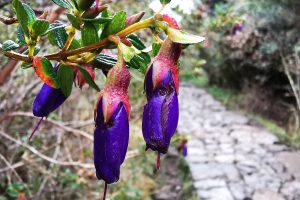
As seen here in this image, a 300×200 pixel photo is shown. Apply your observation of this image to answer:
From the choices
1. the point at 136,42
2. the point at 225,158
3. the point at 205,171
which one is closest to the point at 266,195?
the point at 205,171

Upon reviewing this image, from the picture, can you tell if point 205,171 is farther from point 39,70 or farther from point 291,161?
point 39,70

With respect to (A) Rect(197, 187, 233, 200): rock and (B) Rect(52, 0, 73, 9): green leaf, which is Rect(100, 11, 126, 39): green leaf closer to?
(B) Rect(52, 0, 73, 9): green leaf

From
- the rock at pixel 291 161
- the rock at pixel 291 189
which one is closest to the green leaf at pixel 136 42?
the rock at pixel 291 189

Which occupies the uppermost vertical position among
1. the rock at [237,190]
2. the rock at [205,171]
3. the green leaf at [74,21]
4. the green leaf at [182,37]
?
the green leaf at [182,37]

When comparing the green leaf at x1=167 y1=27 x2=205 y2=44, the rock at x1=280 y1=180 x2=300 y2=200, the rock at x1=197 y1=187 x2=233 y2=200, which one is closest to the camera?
the green leaf at x1=167 y1=27 x2=205 y2=44

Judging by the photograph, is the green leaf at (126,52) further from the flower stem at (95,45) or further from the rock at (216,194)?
the rock at (216,194)

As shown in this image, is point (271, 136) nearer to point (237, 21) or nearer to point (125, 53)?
point (237, 21)

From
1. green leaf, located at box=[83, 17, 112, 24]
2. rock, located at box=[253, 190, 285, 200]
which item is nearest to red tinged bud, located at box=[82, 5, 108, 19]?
green leaf, located at box=[83, 17, 112, 24]
